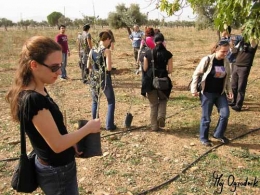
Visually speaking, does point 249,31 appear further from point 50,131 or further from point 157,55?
point 157,55

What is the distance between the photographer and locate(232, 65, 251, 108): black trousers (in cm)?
636

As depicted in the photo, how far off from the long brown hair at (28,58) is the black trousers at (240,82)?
17.5 ft

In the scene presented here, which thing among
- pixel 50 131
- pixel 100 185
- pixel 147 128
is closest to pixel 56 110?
pixel 50 131

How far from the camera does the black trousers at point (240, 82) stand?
20.9 ft

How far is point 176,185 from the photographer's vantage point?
387cm

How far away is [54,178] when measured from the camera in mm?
1974

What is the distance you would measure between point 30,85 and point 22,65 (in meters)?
0.13

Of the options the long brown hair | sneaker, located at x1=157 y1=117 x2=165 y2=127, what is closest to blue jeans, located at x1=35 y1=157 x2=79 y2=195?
the long brown hair

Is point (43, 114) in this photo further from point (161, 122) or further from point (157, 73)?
point (161, 122)

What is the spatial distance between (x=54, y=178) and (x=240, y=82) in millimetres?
5394

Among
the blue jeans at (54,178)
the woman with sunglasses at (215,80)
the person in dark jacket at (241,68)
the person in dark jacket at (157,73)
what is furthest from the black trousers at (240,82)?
the blue jeans at (54,178)

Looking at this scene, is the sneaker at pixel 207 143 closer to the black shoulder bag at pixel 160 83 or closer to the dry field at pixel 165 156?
the dry field at pixel 165 156

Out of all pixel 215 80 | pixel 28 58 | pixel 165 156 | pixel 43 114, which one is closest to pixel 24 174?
pixel 43 114

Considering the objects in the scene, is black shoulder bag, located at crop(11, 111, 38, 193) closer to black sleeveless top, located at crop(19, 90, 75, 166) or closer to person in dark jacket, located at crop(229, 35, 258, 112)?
black sleeveless top, located at crop(19, 90, 75, 166)
